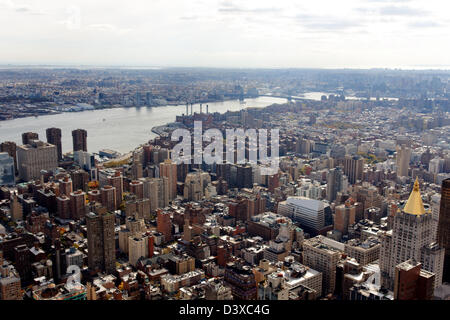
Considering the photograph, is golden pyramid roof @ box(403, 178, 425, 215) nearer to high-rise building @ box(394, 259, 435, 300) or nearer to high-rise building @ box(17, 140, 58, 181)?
high-rise building @ box(394, 259, 435, 300)

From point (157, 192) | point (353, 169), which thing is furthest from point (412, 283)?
point (353, 169)

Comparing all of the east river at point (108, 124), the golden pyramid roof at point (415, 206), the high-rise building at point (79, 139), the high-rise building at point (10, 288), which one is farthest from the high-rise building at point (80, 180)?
the golden pyramid roof at point (415, 206)

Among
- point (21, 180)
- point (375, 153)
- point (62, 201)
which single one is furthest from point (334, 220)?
point (21, 180)

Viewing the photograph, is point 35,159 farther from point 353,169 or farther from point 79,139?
point 353,169

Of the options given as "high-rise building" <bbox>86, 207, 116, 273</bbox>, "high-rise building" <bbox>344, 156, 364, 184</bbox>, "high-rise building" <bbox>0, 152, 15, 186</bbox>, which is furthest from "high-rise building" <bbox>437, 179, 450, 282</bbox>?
"high-rise building" <bbox>0, 152, 15, 186</bbox>
